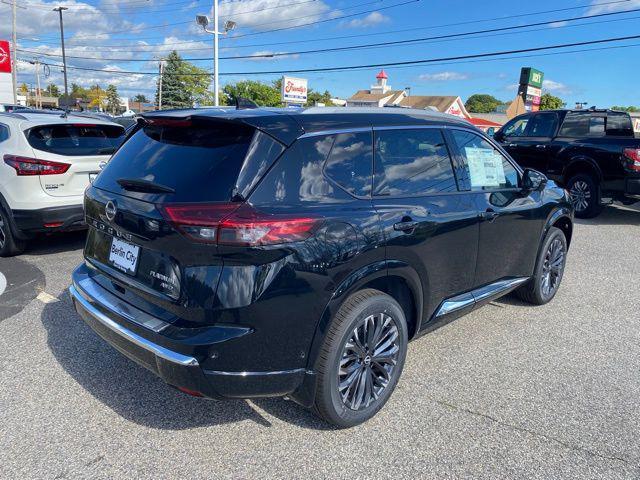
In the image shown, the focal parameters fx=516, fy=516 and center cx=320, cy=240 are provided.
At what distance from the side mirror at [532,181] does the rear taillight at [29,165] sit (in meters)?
4.92

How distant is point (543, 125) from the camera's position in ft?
35.6

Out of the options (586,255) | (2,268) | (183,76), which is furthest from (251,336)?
(183,76)

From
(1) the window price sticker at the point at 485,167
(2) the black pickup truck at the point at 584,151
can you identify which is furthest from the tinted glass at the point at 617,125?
(1) the window price sticker at the point at 485,167

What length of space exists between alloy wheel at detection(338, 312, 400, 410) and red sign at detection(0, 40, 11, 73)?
26237 millimetres

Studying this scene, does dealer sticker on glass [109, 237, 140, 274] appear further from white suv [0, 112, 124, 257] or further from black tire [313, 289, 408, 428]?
white suv [0, 112, 124, 257]

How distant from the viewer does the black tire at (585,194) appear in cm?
968

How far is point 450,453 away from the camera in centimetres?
278

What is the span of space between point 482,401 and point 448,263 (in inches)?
35.9

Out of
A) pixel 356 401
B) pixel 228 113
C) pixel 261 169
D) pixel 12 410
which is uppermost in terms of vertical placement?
pixel 228 113

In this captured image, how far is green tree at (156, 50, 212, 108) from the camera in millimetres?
87812

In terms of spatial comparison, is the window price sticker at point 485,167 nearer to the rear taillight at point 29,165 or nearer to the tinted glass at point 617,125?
the rear taillight at point 29,165

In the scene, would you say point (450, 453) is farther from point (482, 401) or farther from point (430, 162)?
point (430, 162)

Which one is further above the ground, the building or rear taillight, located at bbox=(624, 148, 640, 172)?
the building

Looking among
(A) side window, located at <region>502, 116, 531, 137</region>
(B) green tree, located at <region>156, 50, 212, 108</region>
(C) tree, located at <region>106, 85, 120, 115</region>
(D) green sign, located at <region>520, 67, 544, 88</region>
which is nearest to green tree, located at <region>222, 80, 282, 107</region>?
(B) green tree, located at <region>156, 50, 212, 108</region>
